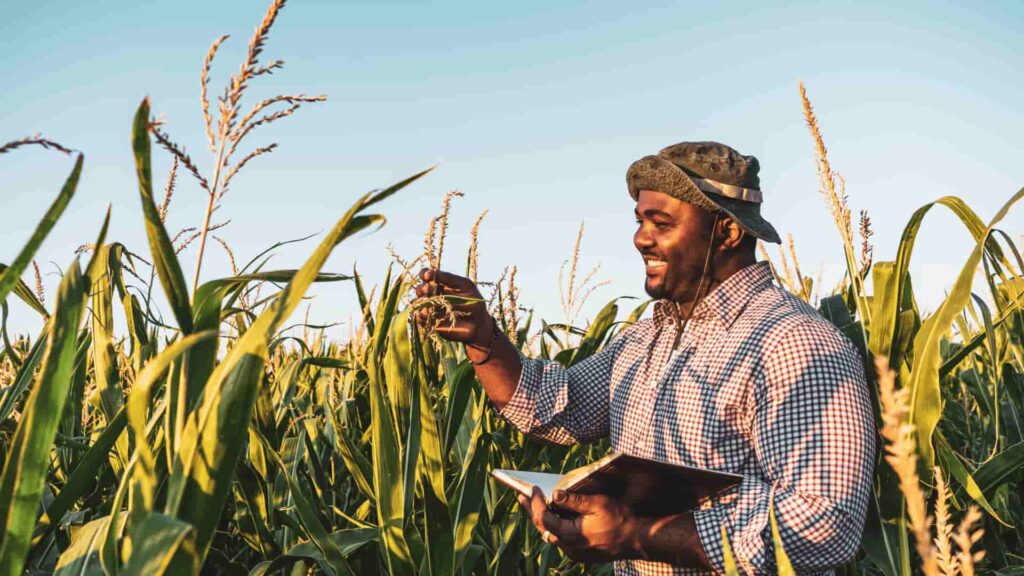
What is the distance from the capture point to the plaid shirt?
171cm

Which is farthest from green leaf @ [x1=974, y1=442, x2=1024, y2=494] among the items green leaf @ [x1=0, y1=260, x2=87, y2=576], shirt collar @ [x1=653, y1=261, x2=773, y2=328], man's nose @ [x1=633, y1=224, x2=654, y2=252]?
green leaf @ [x1=0, y1=260, x2=87, y2=576]

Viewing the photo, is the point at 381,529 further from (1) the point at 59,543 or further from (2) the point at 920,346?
(2) the point at 920,346

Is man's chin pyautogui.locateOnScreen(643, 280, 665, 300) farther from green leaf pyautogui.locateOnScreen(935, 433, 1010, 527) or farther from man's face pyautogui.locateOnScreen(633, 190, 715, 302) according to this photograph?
green leaf pyautogui.locateOnScreen(935, 433, 1010, 527)

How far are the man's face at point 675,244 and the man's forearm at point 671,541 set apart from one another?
0.74 meters

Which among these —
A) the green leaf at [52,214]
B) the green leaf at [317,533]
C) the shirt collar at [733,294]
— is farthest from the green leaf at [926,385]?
the green leaf at [52,214]

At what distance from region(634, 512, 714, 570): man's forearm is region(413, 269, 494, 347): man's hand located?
68 cm

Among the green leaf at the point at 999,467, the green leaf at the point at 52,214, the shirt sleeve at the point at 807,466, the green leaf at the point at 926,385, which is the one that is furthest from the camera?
the green leaf at the point at 999,467

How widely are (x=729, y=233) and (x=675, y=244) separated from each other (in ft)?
0.56

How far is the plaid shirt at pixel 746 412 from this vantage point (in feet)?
5.62

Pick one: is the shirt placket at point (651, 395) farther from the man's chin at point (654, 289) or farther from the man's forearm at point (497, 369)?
the man's forearm at point (497, 369)

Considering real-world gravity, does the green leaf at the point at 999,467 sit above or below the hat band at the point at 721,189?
below

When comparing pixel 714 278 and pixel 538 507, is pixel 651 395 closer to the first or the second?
pixel 714 278

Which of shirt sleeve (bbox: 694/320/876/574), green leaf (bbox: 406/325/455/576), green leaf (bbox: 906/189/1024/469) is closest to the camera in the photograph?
green leaf (bbox: 906/189/1024/469)

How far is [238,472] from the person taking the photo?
1932 millimetres
